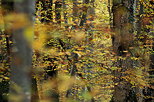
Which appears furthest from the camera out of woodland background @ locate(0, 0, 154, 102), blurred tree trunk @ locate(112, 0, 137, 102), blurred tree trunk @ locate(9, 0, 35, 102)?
blurred tree trunk @ locate(112, 0, 137, 102)

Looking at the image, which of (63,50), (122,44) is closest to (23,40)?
(63,50)

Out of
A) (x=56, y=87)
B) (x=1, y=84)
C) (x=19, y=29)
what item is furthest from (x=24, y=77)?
(x=56, y=87)

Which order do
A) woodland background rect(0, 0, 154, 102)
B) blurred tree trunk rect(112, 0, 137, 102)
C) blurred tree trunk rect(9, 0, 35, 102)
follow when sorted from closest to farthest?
blurred tree trunk rect(9, 0, 35, 102)
woodland background rect(0, 0, 154, 102)
blurred tree trunk rect(112, 0, 137, 102)

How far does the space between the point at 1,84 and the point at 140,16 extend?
791 centimetres

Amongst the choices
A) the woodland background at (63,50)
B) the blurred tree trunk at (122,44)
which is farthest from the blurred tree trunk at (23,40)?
the blurred tree trunk at (122,44)

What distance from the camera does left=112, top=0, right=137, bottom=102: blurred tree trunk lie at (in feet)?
→ 26.7

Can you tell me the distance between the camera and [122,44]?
8.25m

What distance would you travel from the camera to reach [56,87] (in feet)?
35.0

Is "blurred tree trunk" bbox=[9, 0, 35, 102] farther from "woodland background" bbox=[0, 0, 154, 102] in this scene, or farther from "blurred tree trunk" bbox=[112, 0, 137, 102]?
"blurred tree trunk" bbox=[112, 0, 137, 102]

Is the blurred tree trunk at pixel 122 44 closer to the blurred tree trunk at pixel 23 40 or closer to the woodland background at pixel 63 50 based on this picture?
the woodland background at pixel 63 50

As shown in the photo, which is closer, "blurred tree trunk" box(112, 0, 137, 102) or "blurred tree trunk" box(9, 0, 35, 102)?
"blurred tree trunk" box(9, 0, 35, 102)

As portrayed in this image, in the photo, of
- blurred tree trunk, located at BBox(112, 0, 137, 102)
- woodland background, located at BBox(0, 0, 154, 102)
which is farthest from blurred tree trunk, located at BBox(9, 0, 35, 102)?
blurred tree trunk, located at BBox(112, 0, 137, 102)

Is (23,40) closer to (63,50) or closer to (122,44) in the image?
(63,50)

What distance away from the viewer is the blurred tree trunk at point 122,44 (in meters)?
8.13
